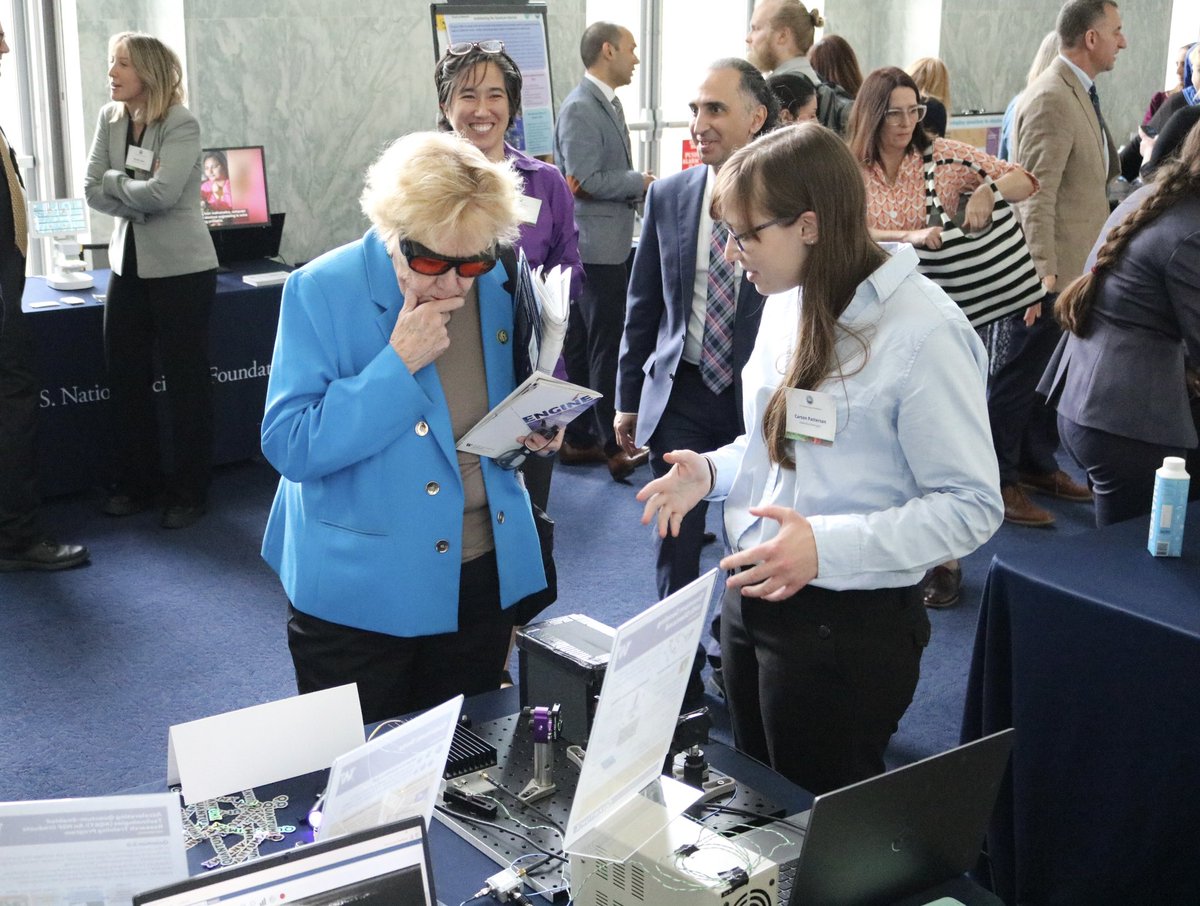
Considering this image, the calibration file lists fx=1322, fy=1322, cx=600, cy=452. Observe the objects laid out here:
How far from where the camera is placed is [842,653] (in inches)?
74.9

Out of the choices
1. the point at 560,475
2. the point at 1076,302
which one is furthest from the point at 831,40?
the point at 1076,302

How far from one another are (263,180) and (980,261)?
2.93m

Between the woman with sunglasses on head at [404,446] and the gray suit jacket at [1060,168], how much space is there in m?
3.05

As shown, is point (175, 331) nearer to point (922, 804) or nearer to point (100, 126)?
point (100, 126)

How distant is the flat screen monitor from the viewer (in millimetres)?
5117

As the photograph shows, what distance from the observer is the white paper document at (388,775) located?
4.42 feet

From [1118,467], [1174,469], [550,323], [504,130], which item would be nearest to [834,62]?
[504,130]

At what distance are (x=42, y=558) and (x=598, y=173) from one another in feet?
8.26

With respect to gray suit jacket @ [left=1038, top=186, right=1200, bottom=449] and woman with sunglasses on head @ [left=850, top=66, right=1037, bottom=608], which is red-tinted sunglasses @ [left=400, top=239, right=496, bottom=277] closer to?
gray suit jacket @ [left=1038, top=186, right=1200, bottom=449]

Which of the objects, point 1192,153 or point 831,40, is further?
point 831,40

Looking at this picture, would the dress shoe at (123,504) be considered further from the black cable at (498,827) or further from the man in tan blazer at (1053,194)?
the black cable at (498,827)

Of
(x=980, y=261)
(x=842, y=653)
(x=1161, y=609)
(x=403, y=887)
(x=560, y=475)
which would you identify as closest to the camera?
(x=403, y=887)

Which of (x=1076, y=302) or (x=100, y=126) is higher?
(x=100, y=126)

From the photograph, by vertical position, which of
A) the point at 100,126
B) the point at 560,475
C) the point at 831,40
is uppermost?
the point at 831,40
